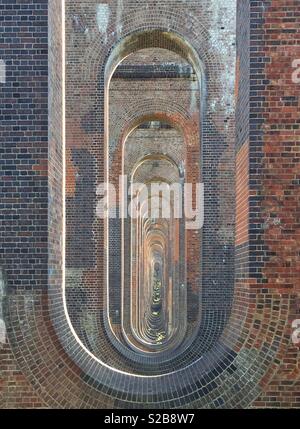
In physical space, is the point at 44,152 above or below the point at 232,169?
below

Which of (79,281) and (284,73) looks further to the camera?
(79,281)

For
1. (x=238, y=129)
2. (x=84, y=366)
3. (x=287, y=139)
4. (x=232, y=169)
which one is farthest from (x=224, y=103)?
(x=84, y=366)

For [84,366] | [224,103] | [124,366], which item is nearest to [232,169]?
[224,103]

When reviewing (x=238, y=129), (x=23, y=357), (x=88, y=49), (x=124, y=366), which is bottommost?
(x=124, y=366)

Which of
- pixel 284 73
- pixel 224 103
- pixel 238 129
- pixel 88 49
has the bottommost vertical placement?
pixel 238 129

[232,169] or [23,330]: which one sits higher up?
[232,169]

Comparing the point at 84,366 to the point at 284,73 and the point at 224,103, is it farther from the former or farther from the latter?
the point at 224,103
